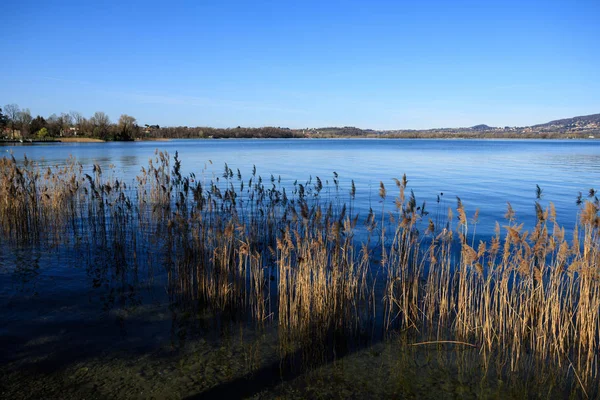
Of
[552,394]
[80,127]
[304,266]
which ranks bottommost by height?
[552,394]

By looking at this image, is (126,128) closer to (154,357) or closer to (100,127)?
(100,127)

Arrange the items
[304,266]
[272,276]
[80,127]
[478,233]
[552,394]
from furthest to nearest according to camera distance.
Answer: [80,127] → [478,233] → [272,276] → [304,266] → [552,394]

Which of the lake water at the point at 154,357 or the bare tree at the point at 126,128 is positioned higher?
the bare tree at the point at 126,128

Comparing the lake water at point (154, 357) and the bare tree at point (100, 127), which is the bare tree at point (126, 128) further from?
the lake water at point (154, 357)

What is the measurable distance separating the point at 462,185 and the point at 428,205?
8.24 meters

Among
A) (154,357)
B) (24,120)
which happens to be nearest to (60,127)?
(24,120)

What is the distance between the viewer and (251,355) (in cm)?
620

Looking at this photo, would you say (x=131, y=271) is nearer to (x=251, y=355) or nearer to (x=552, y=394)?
(x=251, y=355)

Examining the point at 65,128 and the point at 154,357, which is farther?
the point at 65,128

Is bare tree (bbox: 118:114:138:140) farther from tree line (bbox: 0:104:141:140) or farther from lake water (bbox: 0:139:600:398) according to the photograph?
lake water (bbox: 0:139:600:398)

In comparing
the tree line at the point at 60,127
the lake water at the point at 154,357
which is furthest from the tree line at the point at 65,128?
the lake water at the point at 154,357

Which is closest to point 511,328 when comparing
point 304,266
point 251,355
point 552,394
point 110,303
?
point 552,394

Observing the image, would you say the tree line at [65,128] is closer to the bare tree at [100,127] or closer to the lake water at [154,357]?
the bare tree at [100,127]

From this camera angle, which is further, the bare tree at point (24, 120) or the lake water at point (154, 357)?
the bare tree at point (24, 120)
